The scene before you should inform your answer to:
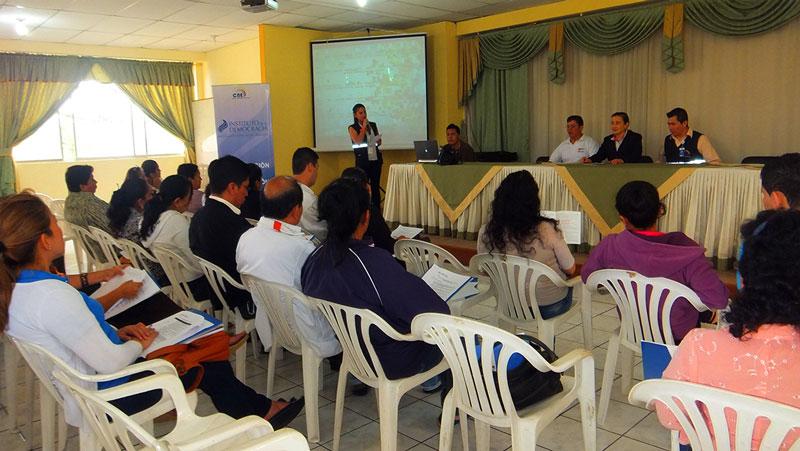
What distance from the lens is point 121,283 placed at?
87.6 inches

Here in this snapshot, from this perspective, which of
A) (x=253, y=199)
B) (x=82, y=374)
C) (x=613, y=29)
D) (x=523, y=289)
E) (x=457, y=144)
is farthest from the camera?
(x=457, y=144)

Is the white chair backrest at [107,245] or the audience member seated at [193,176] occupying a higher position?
the audience member seated at [193,176]

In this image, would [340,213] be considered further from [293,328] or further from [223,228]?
[223,228]

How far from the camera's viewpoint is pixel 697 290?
208 cm

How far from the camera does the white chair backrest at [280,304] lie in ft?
7.42

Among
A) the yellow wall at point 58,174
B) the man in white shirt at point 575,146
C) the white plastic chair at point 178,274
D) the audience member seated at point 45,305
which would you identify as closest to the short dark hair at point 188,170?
the white plastic chair at point 178,274

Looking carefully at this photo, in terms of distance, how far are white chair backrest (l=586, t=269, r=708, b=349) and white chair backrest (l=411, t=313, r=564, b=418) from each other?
69cm

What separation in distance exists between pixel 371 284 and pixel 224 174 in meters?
1.35

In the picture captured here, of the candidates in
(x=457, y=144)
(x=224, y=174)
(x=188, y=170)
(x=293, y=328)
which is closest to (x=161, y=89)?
(x=457, y=144)

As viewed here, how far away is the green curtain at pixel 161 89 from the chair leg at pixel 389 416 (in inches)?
337

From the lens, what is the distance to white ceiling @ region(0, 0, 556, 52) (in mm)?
6266

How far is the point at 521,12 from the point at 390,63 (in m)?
1.78

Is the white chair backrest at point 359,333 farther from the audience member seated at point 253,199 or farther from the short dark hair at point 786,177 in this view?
the audience member seated at point 253,199

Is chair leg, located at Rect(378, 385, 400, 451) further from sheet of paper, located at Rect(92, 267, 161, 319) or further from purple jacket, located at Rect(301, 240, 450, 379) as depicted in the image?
sheet of paper, located at Rect(92, 267, 161, 319)
